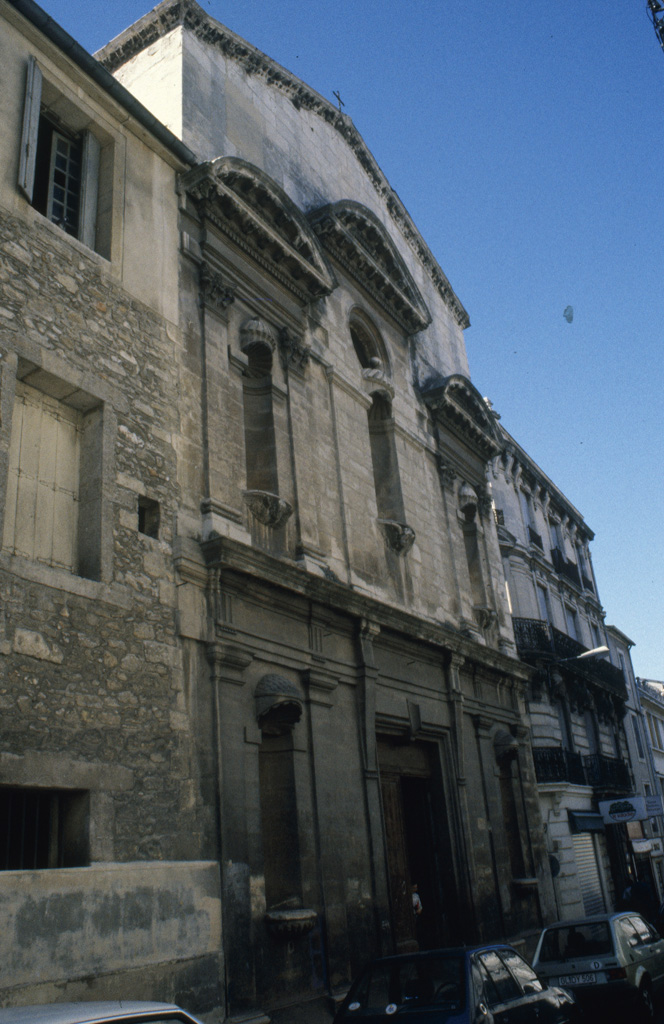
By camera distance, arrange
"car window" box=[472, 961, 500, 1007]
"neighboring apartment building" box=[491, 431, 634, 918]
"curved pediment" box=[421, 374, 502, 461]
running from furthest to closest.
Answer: "neighboring apartment building" box=[491, 431, 634, 918], "curved pediment" box=[421, 374, 502, 461], "car window" box=[472, 961, 500, 1007]

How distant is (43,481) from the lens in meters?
9.03

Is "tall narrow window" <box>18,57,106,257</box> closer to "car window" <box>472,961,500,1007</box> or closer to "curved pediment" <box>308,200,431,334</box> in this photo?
"curved pediment" <box>308,200,431,334</box>

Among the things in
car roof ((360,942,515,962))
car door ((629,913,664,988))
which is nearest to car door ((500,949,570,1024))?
car roof ((360,942,515,962))

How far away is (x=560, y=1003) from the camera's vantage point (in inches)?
330

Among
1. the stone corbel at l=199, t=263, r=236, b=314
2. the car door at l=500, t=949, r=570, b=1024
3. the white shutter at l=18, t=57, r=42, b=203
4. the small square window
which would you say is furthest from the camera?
the stone corbel at l=199, t=263, r=236, b=314

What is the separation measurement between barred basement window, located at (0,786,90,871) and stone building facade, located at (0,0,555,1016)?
26 millimetres

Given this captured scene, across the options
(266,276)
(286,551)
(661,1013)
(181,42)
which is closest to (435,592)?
(286,551)

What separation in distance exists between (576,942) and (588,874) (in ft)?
47.3

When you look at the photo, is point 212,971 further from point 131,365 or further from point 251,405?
point 251,405

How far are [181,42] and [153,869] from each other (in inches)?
471

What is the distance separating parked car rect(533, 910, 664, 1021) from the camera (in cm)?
980

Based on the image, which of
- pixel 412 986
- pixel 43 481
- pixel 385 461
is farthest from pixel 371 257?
pixel 412 986

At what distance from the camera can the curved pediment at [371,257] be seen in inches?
647

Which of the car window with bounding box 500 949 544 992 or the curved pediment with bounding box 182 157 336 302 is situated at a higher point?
the curved pediment with bounding box 182 157 336 302
